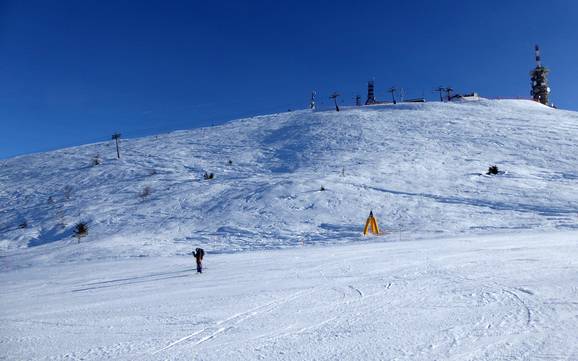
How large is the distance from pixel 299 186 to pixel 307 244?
6804 mm

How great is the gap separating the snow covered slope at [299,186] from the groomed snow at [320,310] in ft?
18.2

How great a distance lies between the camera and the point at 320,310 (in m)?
6.25

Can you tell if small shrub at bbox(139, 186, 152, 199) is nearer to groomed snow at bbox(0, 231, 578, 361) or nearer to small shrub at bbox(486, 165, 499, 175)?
groomed snow at bbox(0, 231, 578, 361)

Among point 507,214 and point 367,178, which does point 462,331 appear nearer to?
point 507,214

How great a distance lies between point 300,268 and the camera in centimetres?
986

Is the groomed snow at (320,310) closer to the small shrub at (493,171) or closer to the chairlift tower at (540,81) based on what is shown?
the small shrub at (493,171)

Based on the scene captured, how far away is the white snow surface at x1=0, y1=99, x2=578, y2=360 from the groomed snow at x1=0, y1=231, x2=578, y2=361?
4 cm

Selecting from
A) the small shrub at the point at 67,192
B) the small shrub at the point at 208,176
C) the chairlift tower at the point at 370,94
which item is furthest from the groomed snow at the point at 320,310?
the chairlift tower at the point at 370,94

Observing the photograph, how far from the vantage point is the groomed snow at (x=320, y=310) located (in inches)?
188

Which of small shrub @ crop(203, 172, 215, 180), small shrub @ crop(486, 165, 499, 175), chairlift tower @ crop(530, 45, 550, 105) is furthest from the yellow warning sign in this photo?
chairlift tower @ crop(530, 45, 550, 105)

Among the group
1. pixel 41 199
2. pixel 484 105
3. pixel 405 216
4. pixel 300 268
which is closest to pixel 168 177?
pixel 41 199

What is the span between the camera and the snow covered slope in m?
16.5

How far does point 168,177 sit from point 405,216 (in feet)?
52.0

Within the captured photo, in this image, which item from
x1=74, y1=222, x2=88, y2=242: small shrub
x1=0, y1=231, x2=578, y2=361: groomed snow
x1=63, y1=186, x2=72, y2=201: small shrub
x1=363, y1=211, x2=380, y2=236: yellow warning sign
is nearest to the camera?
x1=0, y1=231, x2=578, y2=361: groomed snow
